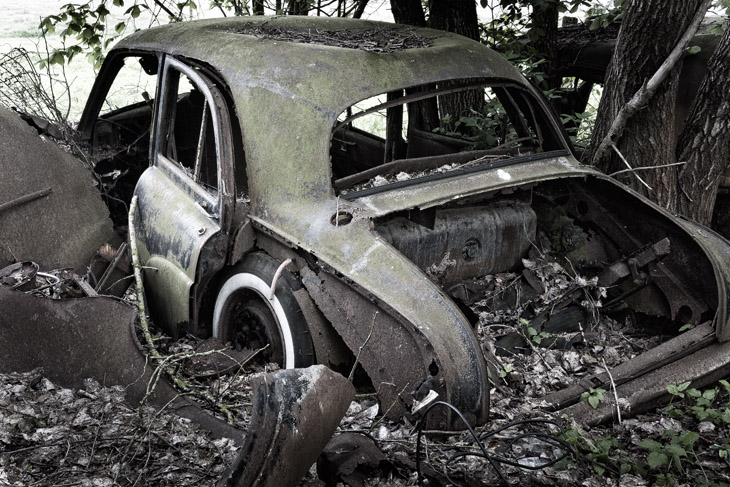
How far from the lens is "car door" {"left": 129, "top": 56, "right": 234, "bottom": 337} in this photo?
343 cm

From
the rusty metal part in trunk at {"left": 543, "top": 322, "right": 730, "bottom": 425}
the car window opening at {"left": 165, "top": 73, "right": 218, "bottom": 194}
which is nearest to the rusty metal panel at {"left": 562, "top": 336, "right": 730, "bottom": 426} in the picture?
the rusty metal part in trunk at {"left": 543, "top": 322, "right": 730, "bottom": 425}

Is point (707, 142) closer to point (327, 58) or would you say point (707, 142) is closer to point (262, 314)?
point (327, 58)

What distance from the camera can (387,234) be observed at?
3459 mm

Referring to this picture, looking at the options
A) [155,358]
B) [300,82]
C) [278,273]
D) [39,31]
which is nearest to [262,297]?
[278,273]

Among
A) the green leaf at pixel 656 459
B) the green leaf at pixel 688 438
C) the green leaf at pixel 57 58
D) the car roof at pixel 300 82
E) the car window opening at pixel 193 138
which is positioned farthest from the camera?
the green leaf at pixel 57 58

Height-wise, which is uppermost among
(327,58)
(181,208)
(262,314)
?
(327,58)

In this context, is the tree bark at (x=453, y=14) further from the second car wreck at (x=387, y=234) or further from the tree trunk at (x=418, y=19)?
the second car wreck at (x=387, y=234)

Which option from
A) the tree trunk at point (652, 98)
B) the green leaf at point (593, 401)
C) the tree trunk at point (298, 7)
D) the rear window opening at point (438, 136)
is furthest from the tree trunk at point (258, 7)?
the green leaf at point (593, 401)

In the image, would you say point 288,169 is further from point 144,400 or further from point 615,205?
point 615,205

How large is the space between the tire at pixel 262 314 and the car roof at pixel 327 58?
854mm

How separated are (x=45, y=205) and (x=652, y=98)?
373 cm

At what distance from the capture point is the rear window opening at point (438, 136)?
3650 millimetres

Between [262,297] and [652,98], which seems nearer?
[262,297]

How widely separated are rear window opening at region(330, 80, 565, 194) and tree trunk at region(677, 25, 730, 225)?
3.74ft
